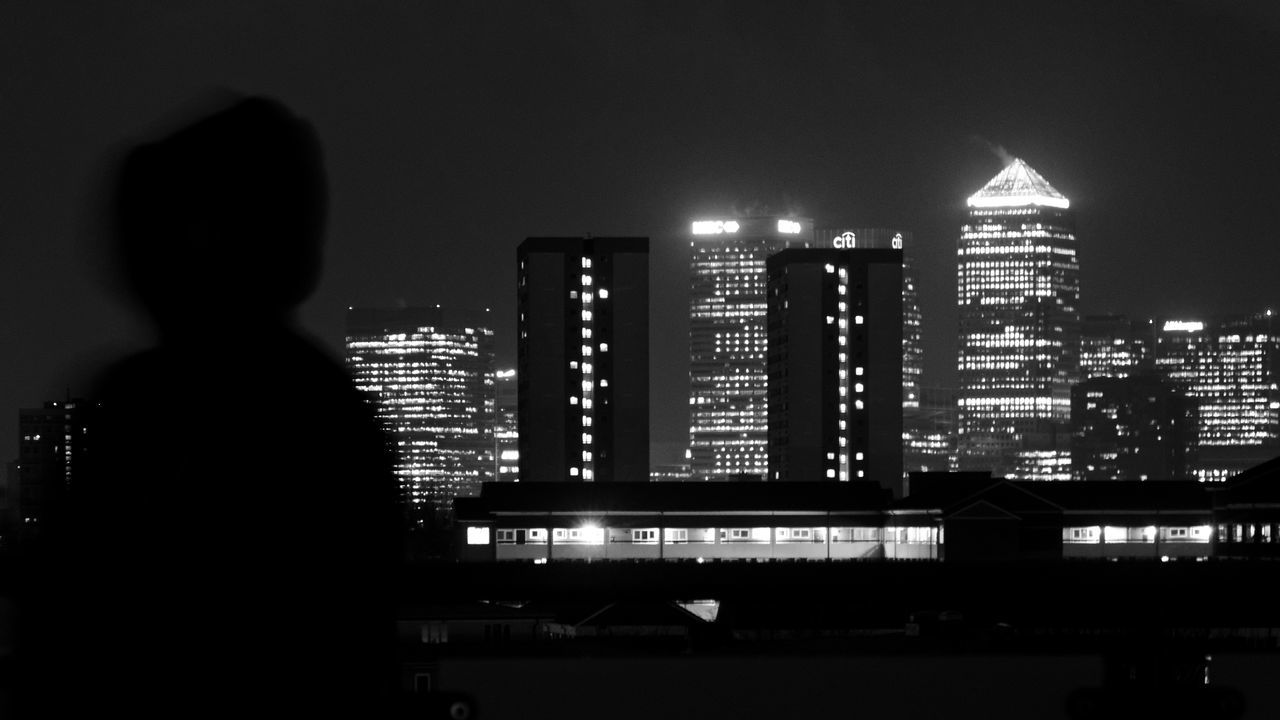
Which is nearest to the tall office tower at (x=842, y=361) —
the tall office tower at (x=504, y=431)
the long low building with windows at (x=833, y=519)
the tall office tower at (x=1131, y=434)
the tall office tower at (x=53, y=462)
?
the long low building with windows at (x=833, y=519)

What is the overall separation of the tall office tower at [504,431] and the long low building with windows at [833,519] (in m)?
70.6

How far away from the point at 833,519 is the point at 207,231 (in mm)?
80071

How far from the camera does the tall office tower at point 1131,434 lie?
17925 centimetres

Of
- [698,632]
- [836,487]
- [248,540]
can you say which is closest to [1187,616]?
[698,632]

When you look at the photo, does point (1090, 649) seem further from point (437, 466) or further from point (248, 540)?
point (437, 466)

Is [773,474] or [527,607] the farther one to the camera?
[773,474]

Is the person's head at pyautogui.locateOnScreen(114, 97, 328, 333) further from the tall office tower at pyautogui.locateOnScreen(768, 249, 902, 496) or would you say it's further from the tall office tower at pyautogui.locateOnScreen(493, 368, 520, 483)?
the tall office tower at pyautogui.locateOnScreen(493, 368, 520, 483)

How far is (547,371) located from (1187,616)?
101 metres

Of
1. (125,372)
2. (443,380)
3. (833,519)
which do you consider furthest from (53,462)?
(443,380)

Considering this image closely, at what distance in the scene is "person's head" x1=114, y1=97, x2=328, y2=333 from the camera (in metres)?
1.44

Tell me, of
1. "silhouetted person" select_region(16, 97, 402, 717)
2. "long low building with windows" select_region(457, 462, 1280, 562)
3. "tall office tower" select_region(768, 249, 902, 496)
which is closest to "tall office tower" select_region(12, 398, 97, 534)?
"silhouetted person" select_region(16, 97, 402, 717)

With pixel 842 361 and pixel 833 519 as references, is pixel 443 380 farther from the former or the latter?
pixel 833 519

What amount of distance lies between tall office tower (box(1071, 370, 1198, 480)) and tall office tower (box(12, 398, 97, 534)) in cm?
17962

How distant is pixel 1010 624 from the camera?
2.41 meters
